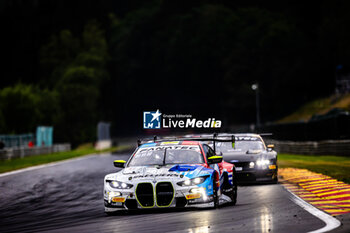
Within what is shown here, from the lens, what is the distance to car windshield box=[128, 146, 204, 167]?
1307 centimetres

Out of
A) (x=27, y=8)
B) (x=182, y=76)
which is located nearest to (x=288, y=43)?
(x=182, y=76)

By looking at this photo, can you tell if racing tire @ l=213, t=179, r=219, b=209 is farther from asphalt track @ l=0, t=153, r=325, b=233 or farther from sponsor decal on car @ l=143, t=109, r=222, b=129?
sponsor decal on car @ l=143, t=109, r=222, b=129

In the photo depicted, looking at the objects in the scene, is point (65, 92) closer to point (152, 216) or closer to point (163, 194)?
point (163, 194)

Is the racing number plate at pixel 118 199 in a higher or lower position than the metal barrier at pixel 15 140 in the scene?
lower

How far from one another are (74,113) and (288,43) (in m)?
Result: 35.1

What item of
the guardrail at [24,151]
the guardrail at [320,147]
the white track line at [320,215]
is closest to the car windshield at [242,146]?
the white track line at [320,215]

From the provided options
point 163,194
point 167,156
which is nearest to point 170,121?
point 167,156

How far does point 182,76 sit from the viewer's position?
119750 millimetres

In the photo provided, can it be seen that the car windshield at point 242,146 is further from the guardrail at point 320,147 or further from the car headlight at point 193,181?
the guardrail at point 320,147

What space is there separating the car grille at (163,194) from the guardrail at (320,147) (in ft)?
69.3

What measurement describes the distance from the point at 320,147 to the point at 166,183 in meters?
24.2

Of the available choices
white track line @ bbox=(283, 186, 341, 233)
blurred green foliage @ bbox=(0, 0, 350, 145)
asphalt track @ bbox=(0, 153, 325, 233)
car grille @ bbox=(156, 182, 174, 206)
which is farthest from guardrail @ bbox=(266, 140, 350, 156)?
blurred green foliage @ bbox=(0, 0, 350, 145)

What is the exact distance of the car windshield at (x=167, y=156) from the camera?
13.1m

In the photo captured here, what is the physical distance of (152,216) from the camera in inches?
458
